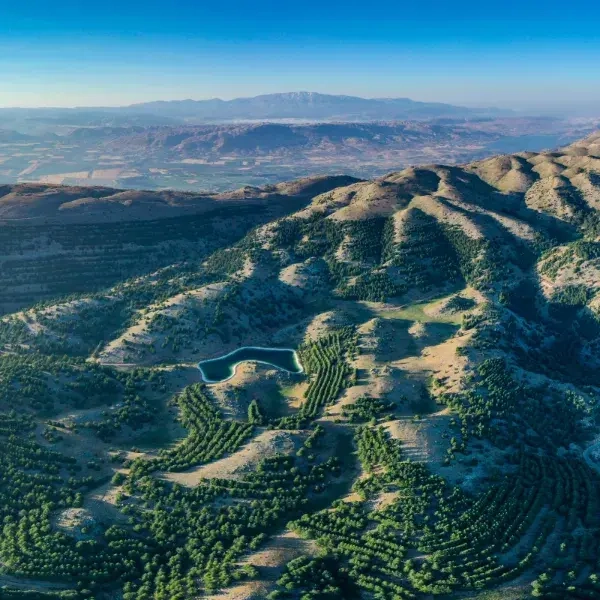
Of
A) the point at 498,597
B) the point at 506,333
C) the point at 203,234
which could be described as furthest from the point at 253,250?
the point at 498,597

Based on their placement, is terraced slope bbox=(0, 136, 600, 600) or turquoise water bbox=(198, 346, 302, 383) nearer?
terraced slope bbox=(0, 136, 600, 600)

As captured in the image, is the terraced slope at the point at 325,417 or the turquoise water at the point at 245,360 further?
the turquoise water at the point at 245,360

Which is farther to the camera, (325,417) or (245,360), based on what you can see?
(245,360)

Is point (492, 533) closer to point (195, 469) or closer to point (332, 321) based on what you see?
point (195, 469)

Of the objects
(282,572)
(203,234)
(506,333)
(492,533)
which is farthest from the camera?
(203,234)

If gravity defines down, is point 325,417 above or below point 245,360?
below
